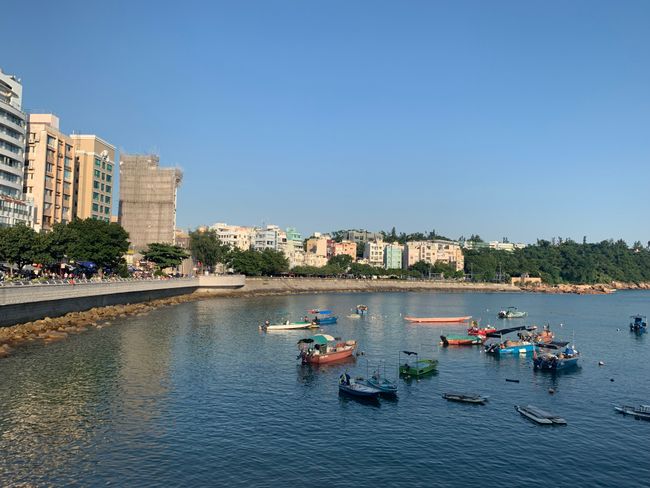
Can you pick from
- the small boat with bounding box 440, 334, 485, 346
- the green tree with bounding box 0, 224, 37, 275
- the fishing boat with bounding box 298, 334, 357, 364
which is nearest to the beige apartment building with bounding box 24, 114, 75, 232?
the green tree with bounding box 0, 224, 37, 275

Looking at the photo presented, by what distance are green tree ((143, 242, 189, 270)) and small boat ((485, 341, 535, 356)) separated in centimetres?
9839

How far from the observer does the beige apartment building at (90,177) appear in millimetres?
134625

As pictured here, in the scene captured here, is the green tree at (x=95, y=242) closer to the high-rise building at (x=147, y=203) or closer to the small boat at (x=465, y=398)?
the high-rise building at (x=147, y=203)

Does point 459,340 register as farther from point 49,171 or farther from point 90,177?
point 90,177

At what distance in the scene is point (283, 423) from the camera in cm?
4172

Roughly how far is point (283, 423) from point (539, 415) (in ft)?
69.0

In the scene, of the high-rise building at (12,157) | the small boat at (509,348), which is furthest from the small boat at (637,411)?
the high-rise building at (12,157)

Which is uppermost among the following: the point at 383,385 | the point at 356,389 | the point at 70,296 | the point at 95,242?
the point at 95,242

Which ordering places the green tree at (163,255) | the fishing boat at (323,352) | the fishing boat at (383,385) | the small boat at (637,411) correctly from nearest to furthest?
1. the small boat at (637,411)
2. the fishing boat at (383,385)
3. the fishing boat at (323,352)
4. the green tree at (163,255)

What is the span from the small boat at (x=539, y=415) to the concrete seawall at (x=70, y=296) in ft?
194

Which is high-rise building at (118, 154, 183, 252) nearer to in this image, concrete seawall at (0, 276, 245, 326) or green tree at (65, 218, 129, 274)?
concrete seawall at (0, 276, 245, 326)

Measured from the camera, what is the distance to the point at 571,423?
1736 inches

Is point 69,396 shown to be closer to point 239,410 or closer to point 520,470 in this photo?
point 239,410

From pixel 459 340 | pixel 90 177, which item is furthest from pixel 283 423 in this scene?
pixel 90 177
